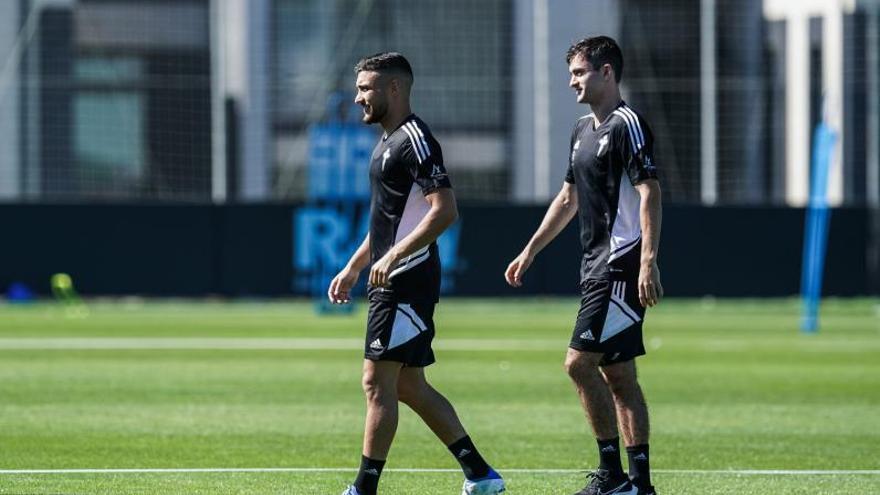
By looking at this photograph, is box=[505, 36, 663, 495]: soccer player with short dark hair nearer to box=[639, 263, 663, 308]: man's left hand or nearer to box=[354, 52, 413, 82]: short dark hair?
box=[639, 263, 663, 308]: man's left hand

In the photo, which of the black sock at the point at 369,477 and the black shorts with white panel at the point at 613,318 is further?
the black shorts with white panel at the point at 613,318

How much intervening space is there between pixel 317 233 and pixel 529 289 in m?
3.92

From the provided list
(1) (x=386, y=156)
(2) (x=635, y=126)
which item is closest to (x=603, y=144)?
(2) (x=635, y=126)

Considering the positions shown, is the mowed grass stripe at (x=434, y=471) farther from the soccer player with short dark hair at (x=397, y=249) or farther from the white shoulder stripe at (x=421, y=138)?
the white shoulder stripe at (x=421, y=138)

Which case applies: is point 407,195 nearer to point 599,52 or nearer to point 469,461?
point 599,52

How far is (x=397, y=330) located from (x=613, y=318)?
3.61 feet

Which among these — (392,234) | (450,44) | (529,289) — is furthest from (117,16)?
(392,234)

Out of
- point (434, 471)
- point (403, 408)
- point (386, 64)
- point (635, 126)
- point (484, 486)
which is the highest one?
point (386, 64)

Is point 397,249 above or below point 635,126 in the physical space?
below

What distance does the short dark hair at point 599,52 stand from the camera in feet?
28.9

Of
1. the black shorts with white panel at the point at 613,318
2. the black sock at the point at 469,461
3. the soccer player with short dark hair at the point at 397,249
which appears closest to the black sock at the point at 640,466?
the black shorts with white panel at the point at 613,318

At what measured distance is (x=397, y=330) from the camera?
27.5 feet

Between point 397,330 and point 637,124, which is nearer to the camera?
point 397,330

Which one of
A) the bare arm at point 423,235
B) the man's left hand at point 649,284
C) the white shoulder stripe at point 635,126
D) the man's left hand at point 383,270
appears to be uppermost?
the white shoulder stripe at point 635,126
